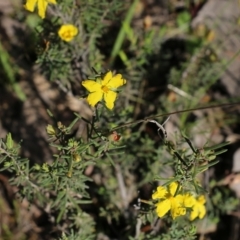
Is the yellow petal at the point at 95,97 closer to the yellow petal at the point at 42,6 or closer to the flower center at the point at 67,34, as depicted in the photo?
the yellow petal at the point at 42,6

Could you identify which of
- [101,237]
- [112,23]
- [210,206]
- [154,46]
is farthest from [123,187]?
[112,23]

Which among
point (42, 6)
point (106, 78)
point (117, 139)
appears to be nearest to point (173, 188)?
point (117, 139)

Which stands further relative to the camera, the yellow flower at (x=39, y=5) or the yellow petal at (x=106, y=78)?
the yellow flower at (x=39, y=5)

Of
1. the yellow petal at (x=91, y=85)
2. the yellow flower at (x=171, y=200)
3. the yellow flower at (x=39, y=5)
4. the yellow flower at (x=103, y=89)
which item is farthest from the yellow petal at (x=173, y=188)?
the yellow flower at (x=39, y=5)

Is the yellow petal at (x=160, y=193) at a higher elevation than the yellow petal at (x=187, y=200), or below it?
higher

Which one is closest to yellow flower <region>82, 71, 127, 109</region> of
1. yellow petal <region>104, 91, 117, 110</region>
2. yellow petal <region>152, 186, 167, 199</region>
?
yellow petal <region>104, 91, 117, 110</region>

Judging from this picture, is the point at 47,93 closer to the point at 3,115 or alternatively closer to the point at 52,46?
the point at 3,115

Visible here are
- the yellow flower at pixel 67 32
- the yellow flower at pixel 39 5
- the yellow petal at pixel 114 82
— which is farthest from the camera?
the yellow flower at pixel 67 32
